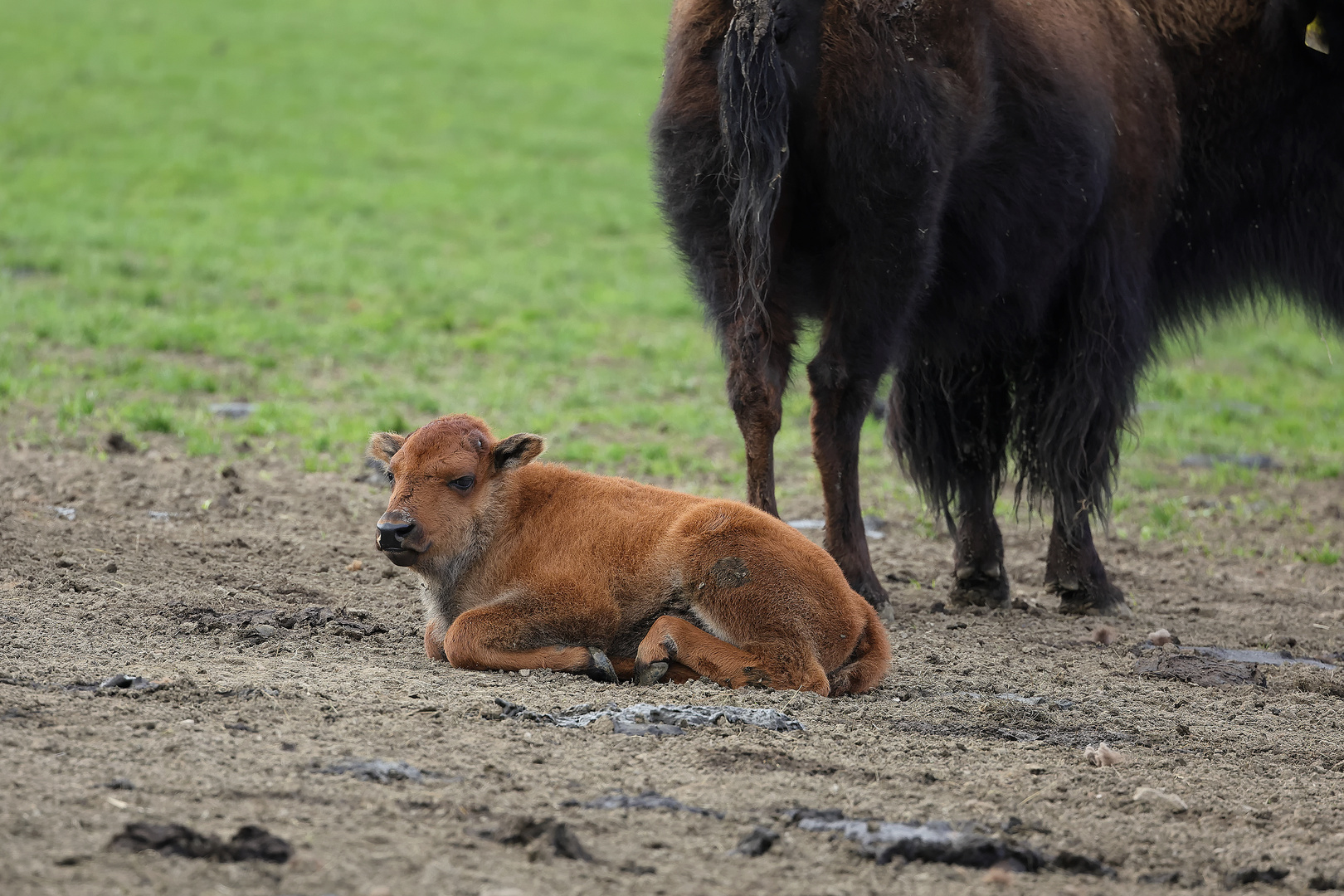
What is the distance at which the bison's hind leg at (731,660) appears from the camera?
4.79 meters

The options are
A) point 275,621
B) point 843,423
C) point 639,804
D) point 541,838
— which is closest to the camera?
point 541,838

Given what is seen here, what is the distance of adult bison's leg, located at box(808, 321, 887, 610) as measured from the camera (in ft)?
19.6

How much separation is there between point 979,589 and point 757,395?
6.13 feet

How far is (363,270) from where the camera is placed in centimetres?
1581

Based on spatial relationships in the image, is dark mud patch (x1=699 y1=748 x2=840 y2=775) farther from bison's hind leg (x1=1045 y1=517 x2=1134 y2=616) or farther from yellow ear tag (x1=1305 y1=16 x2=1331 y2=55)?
yellow ear tag (x1=1305 y1=16 x2=1331 y2=55)

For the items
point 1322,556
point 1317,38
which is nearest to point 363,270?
point 1322,556

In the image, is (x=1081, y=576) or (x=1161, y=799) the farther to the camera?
(x=1081, y=576)

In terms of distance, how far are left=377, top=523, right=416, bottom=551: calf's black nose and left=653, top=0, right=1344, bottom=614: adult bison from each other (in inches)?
63.0

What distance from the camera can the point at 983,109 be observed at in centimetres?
611

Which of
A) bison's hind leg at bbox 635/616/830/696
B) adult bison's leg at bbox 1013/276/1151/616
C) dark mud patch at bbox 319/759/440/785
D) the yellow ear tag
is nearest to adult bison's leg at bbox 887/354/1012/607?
adult bison's leg at bbox 1013/276/1151/616

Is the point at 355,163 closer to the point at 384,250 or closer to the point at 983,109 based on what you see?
the point at 384,250

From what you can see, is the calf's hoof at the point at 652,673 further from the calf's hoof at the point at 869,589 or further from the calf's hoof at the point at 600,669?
the calf's hoof at the point at 869,589

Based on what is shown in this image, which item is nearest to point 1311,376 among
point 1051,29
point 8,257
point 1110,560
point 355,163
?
point 1110,560

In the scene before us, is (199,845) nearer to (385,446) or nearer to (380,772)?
(380,772)
